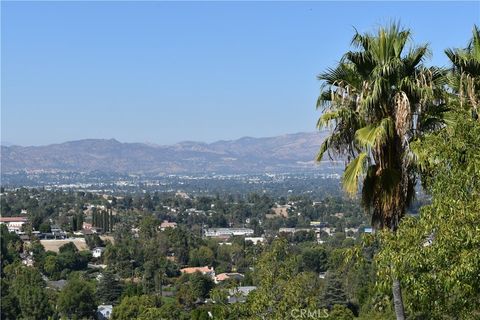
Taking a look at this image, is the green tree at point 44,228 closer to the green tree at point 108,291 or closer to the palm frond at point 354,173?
the green tree at point 108,291

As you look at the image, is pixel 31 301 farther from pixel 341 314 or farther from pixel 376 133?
pixel 376 133

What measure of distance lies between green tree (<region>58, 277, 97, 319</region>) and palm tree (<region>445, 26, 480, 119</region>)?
33777mm

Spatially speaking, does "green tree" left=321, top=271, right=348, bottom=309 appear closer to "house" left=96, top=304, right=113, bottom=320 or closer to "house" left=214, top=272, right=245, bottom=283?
"house" left=96, top=304, right=113, bottom=320

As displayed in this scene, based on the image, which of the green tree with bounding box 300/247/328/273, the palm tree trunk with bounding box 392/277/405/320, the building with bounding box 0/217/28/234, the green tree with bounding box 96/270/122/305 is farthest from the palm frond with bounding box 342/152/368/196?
the building with bounding box 0/217/28/234

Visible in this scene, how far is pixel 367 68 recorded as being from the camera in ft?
18.4

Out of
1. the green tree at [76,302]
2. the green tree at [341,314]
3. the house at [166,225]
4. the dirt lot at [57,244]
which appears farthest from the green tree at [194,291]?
the house at [166,225]

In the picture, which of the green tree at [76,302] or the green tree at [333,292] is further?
the green tree at [76,302]

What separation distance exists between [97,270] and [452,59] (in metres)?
53.4

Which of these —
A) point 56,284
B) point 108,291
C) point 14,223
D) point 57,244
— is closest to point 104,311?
point 108,291

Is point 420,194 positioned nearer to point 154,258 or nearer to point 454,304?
point 454,304

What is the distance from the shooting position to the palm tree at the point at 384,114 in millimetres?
5438

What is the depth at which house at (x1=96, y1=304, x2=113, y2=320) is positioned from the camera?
40.6m

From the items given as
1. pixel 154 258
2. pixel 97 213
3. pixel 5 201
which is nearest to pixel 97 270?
pixel 154 258

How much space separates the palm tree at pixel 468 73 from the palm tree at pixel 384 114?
0.58 feet
